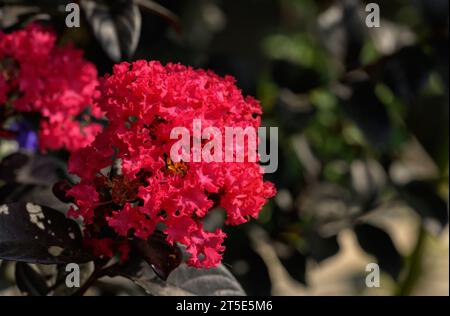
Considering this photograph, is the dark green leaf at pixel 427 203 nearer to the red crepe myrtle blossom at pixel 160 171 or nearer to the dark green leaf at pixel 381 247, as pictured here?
the dark green leaf at pixel 381 247

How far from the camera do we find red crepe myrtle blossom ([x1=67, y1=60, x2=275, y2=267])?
1016 millimetres

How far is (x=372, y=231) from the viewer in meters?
1.77

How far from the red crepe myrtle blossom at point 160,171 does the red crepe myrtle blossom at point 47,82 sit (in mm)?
231

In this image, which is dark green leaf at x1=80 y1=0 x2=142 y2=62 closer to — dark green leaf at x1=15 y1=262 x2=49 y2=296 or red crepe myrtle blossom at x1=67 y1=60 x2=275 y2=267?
red crepe myrtle blossom at x1=67 y1=60 x2=275 y2=267

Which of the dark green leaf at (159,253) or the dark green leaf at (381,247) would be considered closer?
the dark green leaf at (159,253)

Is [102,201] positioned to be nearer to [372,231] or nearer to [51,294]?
[51,294]

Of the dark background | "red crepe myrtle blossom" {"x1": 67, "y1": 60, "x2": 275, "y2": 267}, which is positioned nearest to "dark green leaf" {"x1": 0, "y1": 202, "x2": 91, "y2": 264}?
"red crepe myrtle blossom" {"x1": 67, "y1": 60, "x2": 275, "y2": 267}

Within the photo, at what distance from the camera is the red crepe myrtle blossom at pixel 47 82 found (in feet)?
4.19

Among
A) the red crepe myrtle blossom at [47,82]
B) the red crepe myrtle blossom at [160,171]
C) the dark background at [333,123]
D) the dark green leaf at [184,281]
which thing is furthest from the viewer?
the dark background at [333,123]

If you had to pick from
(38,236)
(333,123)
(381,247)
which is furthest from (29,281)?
(333,123)

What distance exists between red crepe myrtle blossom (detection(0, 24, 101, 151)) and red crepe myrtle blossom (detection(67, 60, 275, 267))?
23 cm

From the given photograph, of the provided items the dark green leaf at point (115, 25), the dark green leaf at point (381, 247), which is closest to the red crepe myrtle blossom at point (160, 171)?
the dark green leaf at point (115, 25)
